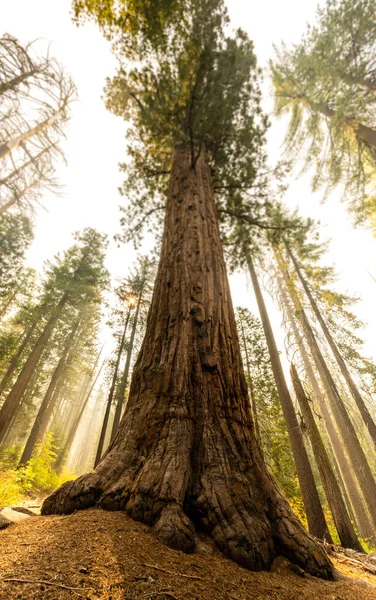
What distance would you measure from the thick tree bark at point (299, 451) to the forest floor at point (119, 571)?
4009mm

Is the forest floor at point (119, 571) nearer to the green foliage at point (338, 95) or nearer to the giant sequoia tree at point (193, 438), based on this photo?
the giant sequoia tree at point (193, 438)

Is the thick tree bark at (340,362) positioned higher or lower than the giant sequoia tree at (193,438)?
higher

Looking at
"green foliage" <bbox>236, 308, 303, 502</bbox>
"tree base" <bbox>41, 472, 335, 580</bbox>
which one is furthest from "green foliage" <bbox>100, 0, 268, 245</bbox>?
"green foliage" <bbox>236, 308, 303, 502</bbox>

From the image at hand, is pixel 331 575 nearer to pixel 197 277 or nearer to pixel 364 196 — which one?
pixel 197 277

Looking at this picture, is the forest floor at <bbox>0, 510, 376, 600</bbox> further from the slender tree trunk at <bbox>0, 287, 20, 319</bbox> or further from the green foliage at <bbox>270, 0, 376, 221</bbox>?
the slender tree trunk at <bbox>0, 287, 20, 319</bbox>

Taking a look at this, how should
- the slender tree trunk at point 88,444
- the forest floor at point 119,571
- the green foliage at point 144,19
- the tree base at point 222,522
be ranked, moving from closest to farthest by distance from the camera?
the forest floor at point 119,571
the tree base at point 222,522
the green foliage at point 144,19
the slender tree trunk at point 88,444

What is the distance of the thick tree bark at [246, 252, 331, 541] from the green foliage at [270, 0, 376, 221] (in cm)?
570

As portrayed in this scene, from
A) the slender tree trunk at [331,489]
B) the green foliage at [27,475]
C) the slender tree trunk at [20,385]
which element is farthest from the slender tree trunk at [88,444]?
the slender tree trunk at [331,489]

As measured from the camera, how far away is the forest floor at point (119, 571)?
822mm

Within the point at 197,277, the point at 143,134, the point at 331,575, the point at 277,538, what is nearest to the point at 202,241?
the point at 197,277

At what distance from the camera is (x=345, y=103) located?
728 centimetres

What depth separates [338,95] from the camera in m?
7.83

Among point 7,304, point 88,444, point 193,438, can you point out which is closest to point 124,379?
point 193,438

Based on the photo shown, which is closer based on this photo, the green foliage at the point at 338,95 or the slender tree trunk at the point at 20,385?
the green foliage at the point at 338,95
